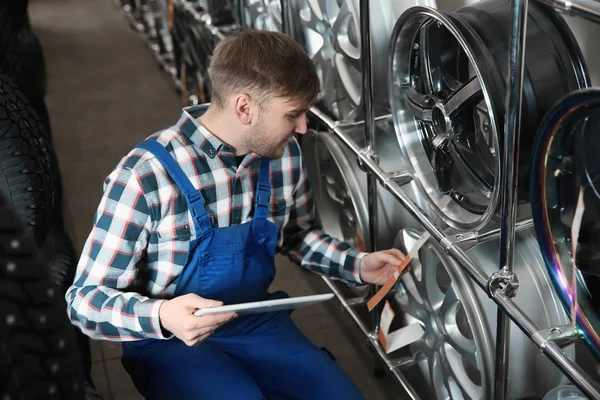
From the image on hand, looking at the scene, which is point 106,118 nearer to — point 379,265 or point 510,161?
point 379,265

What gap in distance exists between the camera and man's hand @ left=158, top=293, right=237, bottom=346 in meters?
1.58

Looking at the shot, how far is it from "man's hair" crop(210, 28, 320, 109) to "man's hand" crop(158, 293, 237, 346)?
0.47m

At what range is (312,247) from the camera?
2004 millimetres

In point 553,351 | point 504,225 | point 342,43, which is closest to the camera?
point 553,351

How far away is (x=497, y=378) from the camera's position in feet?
5.23

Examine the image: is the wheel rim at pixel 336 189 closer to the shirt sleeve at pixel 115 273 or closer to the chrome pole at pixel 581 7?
the shirt sleeve at pixel 115 273

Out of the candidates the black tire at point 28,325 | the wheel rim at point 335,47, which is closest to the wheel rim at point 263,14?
the wheel rim at point 335,47

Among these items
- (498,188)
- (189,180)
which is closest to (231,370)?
(189,180)

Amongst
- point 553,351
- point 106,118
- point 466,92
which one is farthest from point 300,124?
point 106,118

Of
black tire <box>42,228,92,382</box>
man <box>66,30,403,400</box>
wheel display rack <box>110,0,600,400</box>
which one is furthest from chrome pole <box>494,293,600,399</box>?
black tire <box>42,228,92,382</box>

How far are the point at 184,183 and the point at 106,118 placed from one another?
2.76 metres

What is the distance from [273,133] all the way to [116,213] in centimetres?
40

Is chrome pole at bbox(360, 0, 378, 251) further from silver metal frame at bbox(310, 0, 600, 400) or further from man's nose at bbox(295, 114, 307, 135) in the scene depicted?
man's nose at bbox(295, 114, 307, 135)

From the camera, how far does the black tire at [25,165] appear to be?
180 cm
